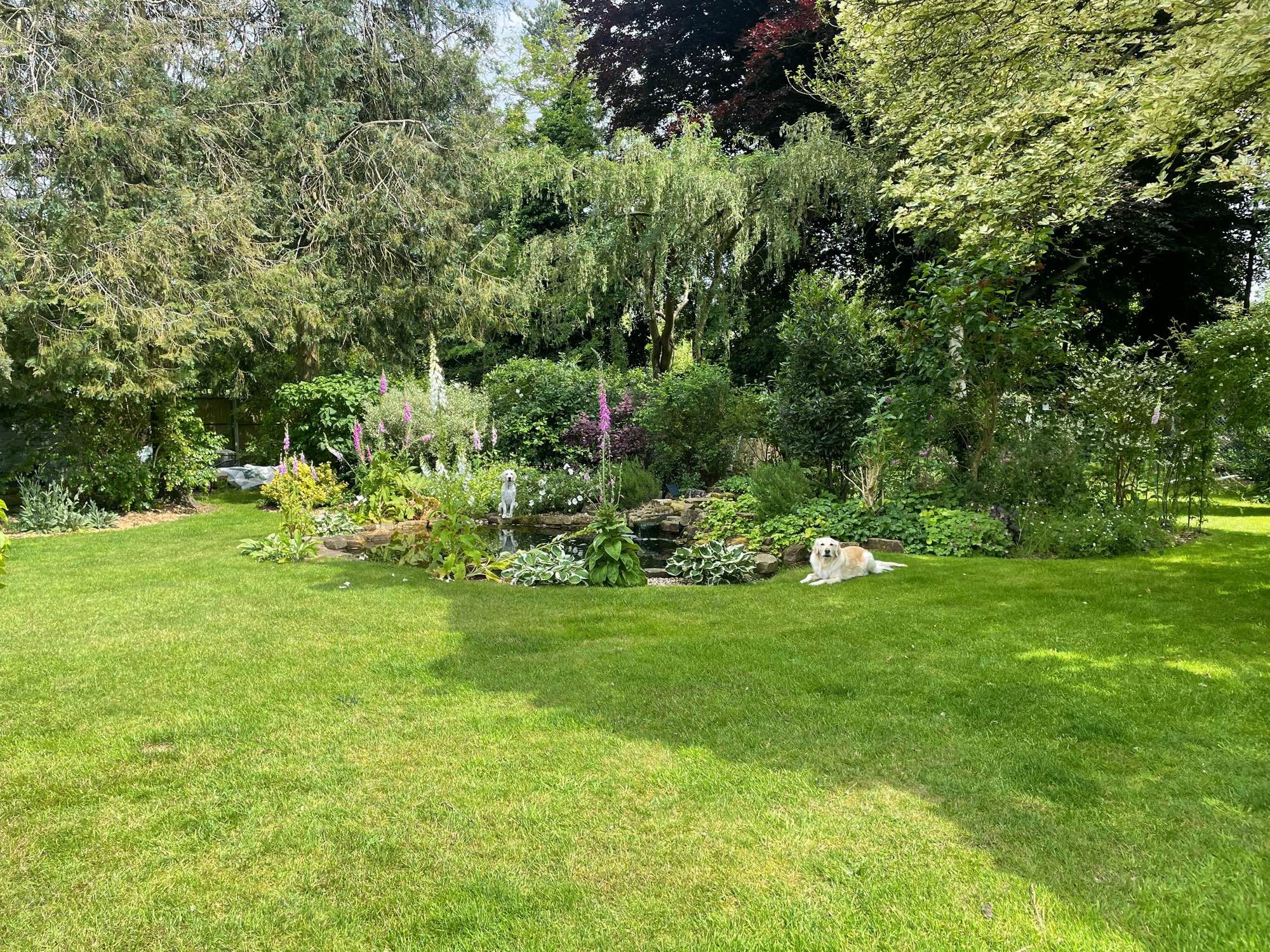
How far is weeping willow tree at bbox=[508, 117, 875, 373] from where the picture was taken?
13.6 m

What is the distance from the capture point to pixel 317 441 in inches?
471

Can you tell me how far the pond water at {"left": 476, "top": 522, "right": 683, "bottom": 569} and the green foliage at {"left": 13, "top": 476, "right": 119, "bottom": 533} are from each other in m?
4.82

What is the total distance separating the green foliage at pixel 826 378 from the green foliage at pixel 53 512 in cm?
838

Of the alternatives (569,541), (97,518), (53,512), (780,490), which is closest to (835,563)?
(780,490)

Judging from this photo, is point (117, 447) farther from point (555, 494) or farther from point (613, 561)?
point (613, 561)

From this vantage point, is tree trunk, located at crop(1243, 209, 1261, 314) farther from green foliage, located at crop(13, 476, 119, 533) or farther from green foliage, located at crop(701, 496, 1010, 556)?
green foliage, located at crop(13, 476, 119, 533)

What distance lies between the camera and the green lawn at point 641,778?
6.61 feet

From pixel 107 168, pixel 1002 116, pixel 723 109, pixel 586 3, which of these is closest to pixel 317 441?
pixel 107 168

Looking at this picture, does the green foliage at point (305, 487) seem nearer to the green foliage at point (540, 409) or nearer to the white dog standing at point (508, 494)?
the white dog standing at point (508, 494)

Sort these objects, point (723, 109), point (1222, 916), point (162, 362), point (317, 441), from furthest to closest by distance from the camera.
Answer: point (723, 109), point (317, 441), point (162, 362), point (1222, 916)

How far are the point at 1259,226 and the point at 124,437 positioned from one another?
1749 centimetres

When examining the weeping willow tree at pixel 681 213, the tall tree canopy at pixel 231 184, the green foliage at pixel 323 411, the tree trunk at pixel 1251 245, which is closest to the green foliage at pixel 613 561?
the tall tree canopy at pixel 231 184

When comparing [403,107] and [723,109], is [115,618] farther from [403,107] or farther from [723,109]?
[723,109]

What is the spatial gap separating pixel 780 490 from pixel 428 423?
5.76m
